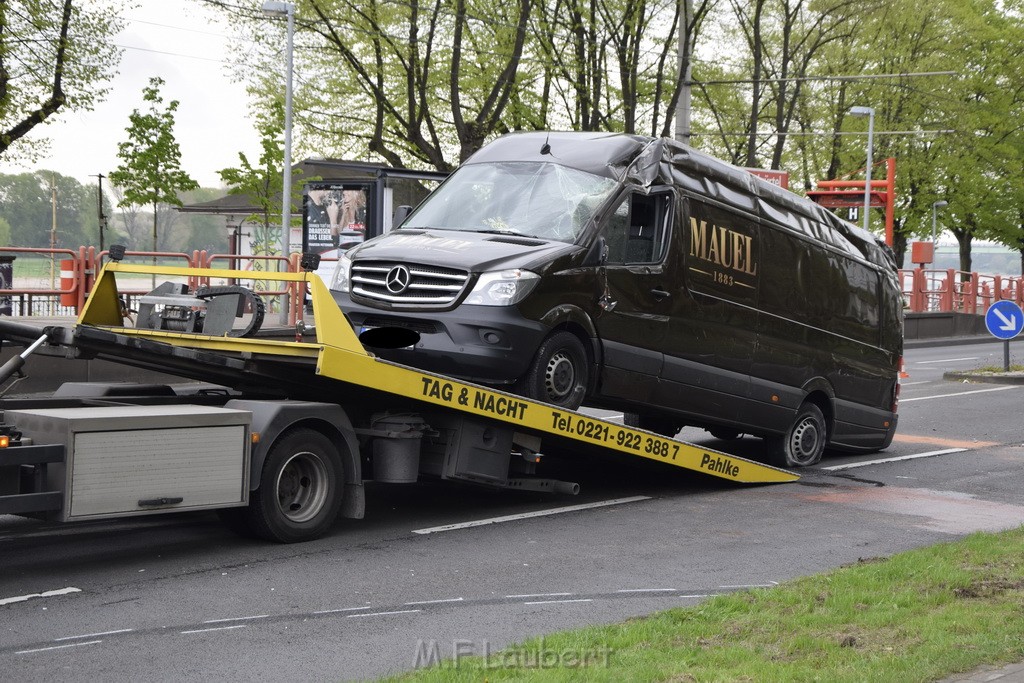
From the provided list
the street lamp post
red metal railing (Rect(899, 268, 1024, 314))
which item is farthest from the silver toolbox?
red metal railing (Rect(899, 268, 1024, 314))

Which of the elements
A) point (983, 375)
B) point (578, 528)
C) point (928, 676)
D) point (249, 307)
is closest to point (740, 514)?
point (578, 528)

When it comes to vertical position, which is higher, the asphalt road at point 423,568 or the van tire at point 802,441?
the van tire at point 802,441

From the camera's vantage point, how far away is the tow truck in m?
6.77

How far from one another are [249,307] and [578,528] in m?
2.80

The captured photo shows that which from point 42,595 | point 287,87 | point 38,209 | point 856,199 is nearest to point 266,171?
point 287,87

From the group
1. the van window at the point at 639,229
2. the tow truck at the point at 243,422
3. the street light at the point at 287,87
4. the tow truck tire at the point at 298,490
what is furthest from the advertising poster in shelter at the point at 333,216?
the tow truck tire at the point at 298,490

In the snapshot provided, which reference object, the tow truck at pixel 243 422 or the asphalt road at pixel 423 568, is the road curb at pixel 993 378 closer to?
the asphalt road at pixel 423 568

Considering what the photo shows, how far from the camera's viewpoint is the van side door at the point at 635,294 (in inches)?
395

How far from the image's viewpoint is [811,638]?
5.80 m

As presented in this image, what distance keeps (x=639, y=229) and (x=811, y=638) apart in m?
5.17

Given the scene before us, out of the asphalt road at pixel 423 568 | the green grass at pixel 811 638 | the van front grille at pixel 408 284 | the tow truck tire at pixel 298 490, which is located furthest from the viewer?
the van front grille at pixel 408 284

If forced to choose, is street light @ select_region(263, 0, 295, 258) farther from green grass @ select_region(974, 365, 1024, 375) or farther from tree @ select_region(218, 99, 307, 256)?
green grass @ select_region(974, 365, 1024, 375)

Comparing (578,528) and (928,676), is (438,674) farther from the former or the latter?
(578,528)

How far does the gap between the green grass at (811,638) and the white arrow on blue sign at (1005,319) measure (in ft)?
58.4
